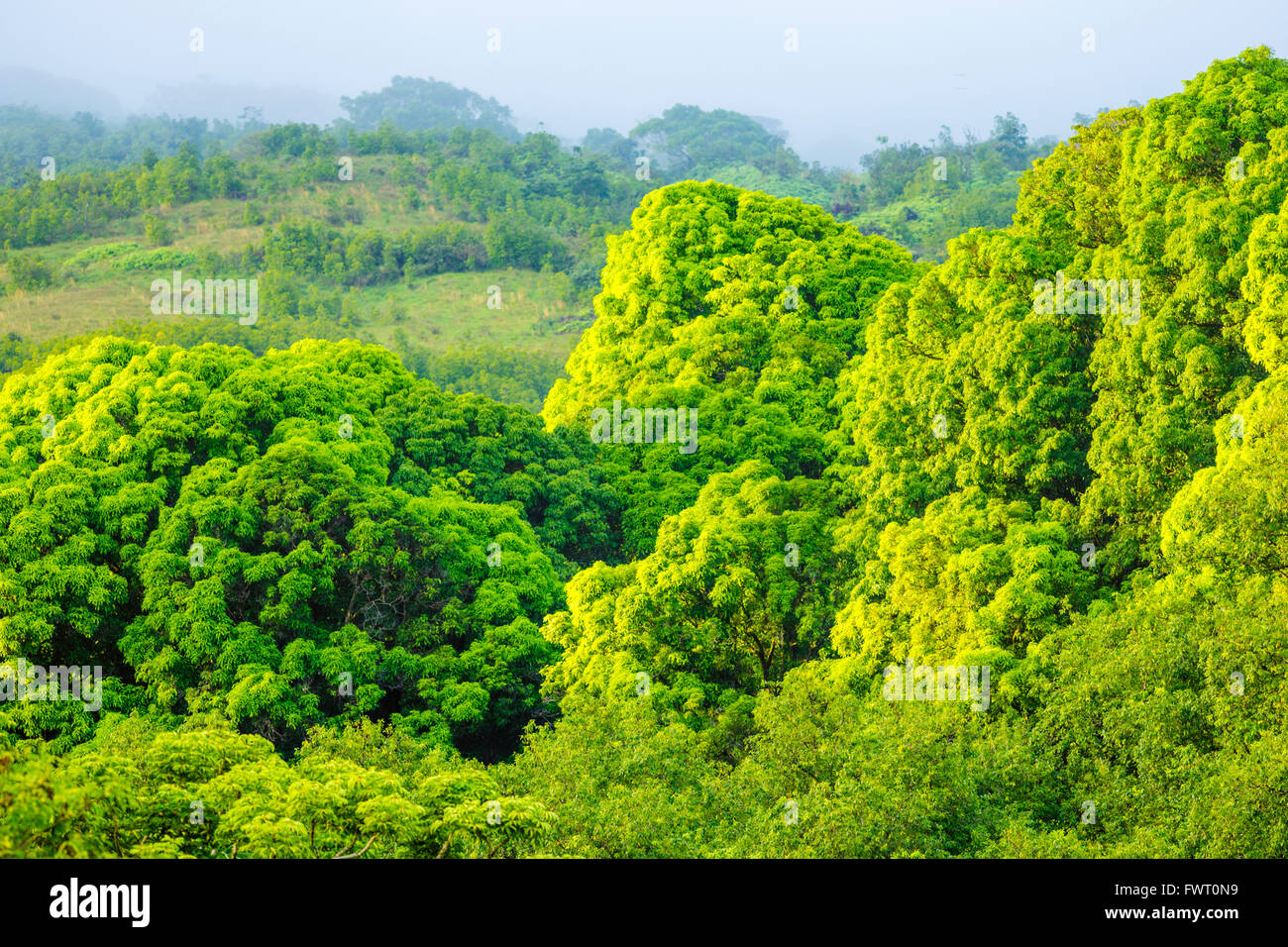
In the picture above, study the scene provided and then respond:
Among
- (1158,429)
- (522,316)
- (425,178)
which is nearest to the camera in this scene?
(1158,429)

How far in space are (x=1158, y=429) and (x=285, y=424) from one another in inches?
655

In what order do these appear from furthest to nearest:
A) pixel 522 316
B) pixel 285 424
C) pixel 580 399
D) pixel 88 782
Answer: pixel 522 316, pixel 580 399, pixel 285 424, pixel 88 782

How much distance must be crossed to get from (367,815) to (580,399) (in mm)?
24851

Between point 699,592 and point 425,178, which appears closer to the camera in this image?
point 699,592

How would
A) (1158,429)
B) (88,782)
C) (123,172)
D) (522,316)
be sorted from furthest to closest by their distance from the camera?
(123,172), (522,316), (1158,429), (88,782)

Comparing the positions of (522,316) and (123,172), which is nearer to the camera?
(522,316)

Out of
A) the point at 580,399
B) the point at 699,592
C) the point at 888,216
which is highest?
the point at 888,216

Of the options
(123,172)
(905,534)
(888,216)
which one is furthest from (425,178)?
(905,534)

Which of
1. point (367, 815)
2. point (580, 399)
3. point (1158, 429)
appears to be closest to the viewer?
point (367, 815)
